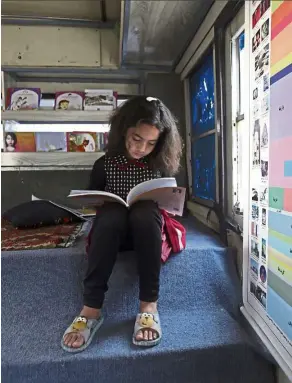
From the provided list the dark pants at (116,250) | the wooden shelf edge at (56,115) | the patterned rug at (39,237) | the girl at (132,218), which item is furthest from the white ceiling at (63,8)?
the dark pants at (116,250)

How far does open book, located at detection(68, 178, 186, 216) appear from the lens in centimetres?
79

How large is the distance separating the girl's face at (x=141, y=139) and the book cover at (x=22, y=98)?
94 cm

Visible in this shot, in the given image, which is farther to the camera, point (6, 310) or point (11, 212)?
point (11, 212)

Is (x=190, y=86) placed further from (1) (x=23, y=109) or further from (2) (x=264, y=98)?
(2) (x=264, y=98)

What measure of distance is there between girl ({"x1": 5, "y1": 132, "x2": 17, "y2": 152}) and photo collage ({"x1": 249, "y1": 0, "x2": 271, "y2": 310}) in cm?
130

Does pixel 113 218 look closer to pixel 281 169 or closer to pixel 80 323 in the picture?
pixel 80 323

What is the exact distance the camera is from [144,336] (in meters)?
0.75

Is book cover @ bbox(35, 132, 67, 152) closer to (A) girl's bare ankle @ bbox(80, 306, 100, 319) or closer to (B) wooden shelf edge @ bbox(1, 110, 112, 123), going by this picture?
(B) wooden shelf edge @ bbox(1, 110, 112, 123)

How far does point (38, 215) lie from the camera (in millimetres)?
1297

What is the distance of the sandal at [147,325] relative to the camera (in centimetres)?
74

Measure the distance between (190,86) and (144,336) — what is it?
1.19m

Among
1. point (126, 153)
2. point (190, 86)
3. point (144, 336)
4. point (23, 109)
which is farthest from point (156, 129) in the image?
point (23, 109)

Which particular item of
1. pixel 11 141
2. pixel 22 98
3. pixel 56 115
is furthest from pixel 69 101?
pixel 11 141

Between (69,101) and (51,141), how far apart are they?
0.22 metres
